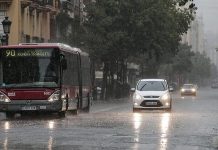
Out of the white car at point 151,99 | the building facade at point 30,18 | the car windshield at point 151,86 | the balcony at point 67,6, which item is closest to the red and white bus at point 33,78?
the white car at point 151,99

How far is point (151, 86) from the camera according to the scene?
1484 inches

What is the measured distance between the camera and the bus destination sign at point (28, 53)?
28922 millimetres

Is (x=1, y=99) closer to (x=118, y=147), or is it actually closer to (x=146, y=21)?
(x=118, y=147)

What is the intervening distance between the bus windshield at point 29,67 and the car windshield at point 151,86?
943 centimetres

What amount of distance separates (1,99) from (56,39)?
41624mm

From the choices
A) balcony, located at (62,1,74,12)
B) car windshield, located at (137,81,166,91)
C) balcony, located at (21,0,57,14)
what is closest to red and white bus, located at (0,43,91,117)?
car windshield, located at (137,81,166,91)

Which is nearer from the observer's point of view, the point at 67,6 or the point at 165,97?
the point at 165,97

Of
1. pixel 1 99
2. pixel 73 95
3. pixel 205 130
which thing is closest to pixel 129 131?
pixel 205 130

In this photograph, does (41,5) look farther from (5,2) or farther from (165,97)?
(165,97)

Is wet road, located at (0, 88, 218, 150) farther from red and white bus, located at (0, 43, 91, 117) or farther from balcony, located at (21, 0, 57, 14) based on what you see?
balcony, located at (21, 0, 57, 14)

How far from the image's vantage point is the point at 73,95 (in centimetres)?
3216

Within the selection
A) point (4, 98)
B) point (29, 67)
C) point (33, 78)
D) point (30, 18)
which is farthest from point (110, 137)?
point (30, 18)

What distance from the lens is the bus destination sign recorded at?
28922mm

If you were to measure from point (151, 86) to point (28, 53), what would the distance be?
33.5 ft
